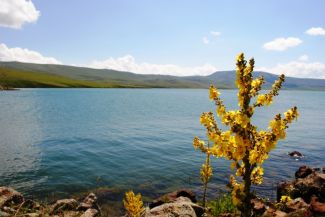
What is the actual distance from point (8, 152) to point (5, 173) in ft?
28.4

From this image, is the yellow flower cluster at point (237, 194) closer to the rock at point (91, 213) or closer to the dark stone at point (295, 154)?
the rock at point (91, 213)

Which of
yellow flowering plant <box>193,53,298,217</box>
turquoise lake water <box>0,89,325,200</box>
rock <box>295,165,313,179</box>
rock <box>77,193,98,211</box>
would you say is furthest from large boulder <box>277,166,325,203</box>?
yellow flowering plant <box>193,53,298,217</box>

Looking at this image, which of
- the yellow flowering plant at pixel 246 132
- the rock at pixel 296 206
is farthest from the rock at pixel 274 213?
the yellow flowering plant at pixel 246 132

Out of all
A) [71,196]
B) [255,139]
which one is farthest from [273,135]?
[71,196]

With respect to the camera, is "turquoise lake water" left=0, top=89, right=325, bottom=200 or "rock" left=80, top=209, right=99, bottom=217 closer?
"rock" left=80, top=209, right=99, bottom=217

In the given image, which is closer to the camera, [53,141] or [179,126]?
[53,141]

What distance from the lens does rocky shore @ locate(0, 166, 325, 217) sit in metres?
14.2

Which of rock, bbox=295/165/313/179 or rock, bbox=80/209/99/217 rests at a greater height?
rock, bbox=295/165/313/179

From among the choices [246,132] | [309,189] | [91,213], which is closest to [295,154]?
[309,189]

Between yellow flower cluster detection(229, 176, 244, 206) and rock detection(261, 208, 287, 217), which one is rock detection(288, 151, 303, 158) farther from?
yellow flower cluster detection(229, 176, 244, 206)

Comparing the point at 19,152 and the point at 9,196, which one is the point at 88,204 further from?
the point at 19,152

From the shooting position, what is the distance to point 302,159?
40344 mm

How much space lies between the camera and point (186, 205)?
14453 mm

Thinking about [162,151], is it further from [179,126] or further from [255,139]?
[255,139]
